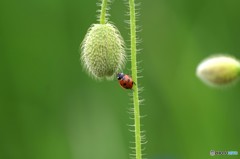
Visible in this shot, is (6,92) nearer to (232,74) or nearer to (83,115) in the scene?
(83,115)

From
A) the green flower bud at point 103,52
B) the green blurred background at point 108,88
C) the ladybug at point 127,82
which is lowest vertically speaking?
the green blurred background at point 108,88

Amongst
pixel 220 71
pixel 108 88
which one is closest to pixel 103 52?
pixel 220 71

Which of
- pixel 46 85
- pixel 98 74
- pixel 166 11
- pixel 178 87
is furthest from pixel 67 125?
pixel 98 74

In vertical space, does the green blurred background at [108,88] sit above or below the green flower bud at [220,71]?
below

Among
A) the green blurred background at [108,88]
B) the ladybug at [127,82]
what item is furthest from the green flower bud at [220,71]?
the green blurred background at [108,88]

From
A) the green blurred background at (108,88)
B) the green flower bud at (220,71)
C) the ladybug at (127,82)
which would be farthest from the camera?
the green blurred background at (108,88)

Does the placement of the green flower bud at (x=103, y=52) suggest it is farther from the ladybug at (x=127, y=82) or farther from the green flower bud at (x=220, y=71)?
the green flower bud at (x=220, y=71)

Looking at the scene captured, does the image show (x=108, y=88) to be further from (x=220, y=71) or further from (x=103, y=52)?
(x=220, y=71)
